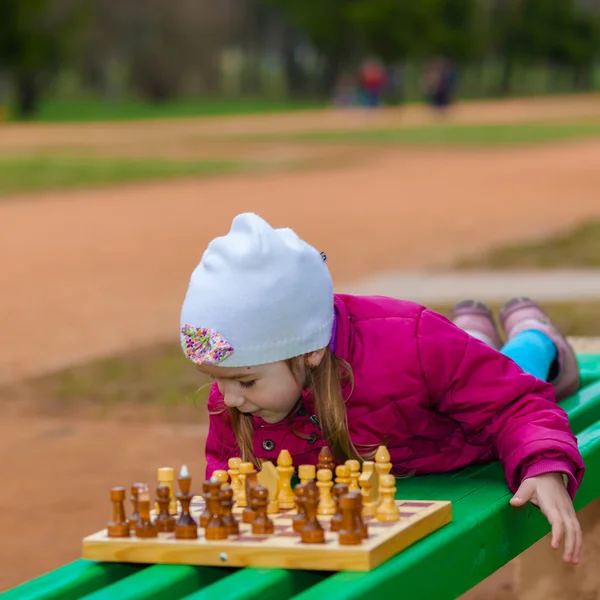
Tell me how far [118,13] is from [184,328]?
67.4m

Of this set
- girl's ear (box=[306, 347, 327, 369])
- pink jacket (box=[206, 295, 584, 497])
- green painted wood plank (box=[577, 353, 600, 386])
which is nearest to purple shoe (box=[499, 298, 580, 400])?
green painted wood plank (box=[577, 353, 600, 386])

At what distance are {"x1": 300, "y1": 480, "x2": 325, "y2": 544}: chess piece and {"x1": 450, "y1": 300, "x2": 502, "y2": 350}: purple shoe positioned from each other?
2.27 meters

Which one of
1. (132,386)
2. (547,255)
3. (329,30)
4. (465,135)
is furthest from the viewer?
(329,30)

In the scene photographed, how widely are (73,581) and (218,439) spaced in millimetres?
897

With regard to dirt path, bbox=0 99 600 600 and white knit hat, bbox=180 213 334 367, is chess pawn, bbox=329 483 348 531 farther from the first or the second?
dirt path, bbox=0 99 600 600

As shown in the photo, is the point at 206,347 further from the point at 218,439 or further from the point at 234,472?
the point at 218,439

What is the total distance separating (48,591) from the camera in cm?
299

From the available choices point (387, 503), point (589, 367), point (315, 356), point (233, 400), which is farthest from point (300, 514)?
point (589, 367)

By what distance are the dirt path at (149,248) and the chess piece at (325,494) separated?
5.95 feet

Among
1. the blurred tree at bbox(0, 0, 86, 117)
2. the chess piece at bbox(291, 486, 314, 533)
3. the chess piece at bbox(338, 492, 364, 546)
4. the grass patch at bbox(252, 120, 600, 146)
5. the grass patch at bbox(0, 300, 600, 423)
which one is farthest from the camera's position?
the blurred tree at bbox(0, 0, 86, 117)

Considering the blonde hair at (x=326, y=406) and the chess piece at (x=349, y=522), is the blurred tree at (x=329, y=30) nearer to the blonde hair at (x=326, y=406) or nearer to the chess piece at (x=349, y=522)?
the blonde hair at (x=326, y=406)

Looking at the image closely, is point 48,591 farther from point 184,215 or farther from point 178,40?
point 178,40

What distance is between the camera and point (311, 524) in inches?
118

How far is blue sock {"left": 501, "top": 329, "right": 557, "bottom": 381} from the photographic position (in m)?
4.72
